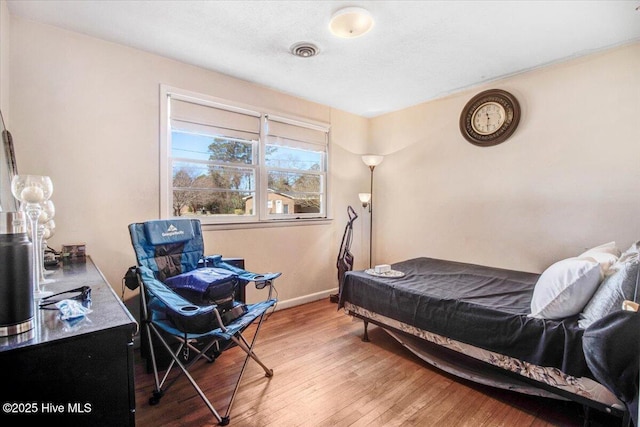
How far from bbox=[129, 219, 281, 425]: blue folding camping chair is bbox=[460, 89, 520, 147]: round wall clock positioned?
2611 millimetres

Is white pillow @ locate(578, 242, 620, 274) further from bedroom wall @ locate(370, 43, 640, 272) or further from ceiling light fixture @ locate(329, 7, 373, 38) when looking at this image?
ceiling light fixture @ locate(329, 7, 373, 38)

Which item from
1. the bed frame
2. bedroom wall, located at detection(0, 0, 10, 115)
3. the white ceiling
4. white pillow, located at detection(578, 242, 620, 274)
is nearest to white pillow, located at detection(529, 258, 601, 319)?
white pillow, located at detection(578, 242, 620, 274)

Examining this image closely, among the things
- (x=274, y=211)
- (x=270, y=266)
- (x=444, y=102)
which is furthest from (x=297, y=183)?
(x=444, y=102)

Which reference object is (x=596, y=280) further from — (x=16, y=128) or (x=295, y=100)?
(x=16, y=128)

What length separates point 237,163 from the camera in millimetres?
3178

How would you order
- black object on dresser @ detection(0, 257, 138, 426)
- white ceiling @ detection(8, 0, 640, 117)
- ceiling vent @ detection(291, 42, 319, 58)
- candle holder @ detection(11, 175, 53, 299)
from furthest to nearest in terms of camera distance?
1. ceiling vent @ detection(291, 42, 319, 58)
2. white ceiling @ detection(8, 0, 640, 117)
3. candle holder @ detection(11, 175, 53, 299)
4. black object on dresser @ detection(0, 257, 138, 426)

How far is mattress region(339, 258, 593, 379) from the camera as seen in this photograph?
1626 mm

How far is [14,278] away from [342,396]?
1786 millimetres

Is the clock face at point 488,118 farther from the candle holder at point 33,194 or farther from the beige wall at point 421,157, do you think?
the candle holder at point 33,194

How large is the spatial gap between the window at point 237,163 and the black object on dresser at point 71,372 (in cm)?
192

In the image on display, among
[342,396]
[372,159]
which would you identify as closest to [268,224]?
[372,159]

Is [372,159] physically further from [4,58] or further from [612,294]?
[4,58]

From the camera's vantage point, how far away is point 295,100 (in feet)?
11.8

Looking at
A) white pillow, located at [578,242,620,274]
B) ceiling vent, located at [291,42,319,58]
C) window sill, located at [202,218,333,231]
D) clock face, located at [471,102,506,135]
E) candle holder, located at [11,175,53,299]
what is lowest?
white pillow, located at [578,242,620,274]
